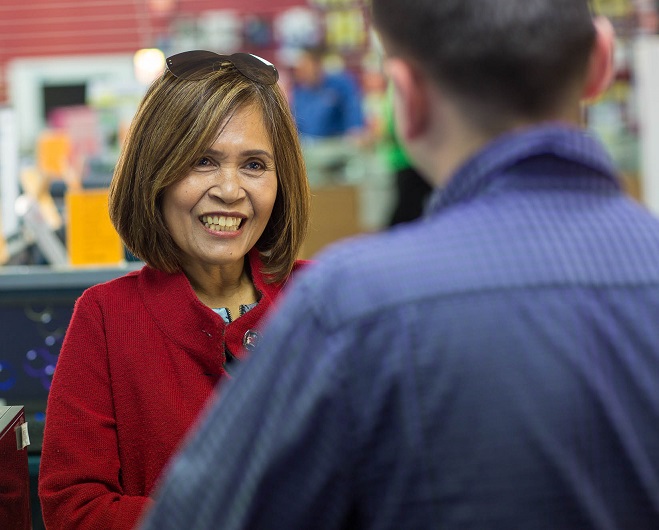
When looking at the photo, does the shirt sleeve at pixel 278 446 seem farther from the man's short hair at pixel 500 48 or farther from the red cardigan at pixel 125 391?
the red cardigan at pixel 125 391

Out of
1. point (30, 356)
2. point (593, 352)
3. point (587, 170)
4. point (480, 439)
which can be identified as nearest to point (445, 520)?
point (480, 439)

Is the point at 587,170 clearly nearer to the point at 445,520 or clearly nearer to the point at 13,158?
the point at 445,520

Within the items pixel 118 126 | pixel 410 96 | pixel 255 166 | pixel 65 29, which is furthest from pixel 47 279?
pixel 65 29

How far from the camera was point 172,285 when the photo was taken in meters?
1.63

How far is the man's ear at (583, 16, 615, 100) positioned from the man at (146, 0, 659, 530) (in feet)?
0.07

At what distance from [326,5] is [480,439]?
818cm

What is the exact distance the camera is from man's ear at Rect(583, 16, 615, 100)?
856mm

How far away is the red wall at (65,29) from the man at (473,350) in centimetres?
859

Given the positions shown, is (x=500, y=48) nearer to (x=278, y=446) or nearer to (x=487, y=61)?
(x=487, y=61)

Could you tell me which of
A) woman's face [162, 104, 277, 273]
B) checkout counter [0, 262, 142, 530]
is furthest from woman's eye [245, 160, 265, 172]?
checkout counter [0, 262, 142, 530]

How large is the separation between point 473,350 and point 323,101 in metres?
6.84

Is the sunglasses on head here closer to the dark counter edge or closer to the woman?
the woman

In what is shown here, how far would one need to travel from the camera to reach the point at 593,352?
767 millimetres

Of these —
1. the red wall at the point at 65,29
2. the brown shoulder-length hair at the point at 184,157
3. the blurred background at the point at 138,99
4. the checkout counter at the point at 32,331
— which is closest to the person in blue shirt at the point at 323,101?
the blurred background at the point at 138,99
